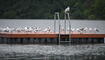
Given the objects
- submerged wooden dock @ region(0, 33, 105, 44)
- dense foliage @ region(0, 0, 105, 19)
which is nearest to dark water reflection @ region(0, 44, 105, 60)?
submerged wooden dock @ region(0, 33, 105, 44)

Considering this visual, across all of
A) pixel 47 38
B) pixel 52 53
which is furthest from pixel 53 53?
pixel 47 38

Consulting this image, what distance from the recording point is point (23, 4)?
4469 inches

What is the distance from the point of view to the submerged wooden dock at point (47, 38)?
55188 mm

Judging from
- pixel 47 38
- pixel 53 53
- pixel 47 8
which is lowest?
pixel 53 53

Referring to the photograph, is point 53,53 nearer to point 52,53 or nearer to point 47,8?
point 52,53

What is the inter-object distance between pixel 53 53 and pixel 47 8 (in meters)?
66.4

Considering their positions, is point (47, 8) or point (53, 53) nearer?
point (53, 53)

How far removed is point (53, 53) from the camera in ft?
146

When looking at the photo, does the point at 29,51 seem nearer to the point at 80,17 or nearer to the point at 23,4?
the point at 80,17

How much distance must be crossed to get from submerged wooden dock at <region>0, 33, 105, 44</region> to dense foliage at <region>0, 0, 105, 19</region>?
4762 cm

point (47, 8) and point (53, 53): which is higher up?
point (47, 8)

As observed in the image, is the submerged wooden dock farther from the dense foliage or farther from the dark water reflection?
the dense foliage

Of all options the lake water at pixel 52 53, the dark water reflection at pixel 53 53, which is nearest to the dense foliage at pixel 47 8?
the lake water at pixel 52 53

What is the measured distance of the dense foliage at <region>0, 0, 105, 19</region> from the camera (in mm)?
105188
